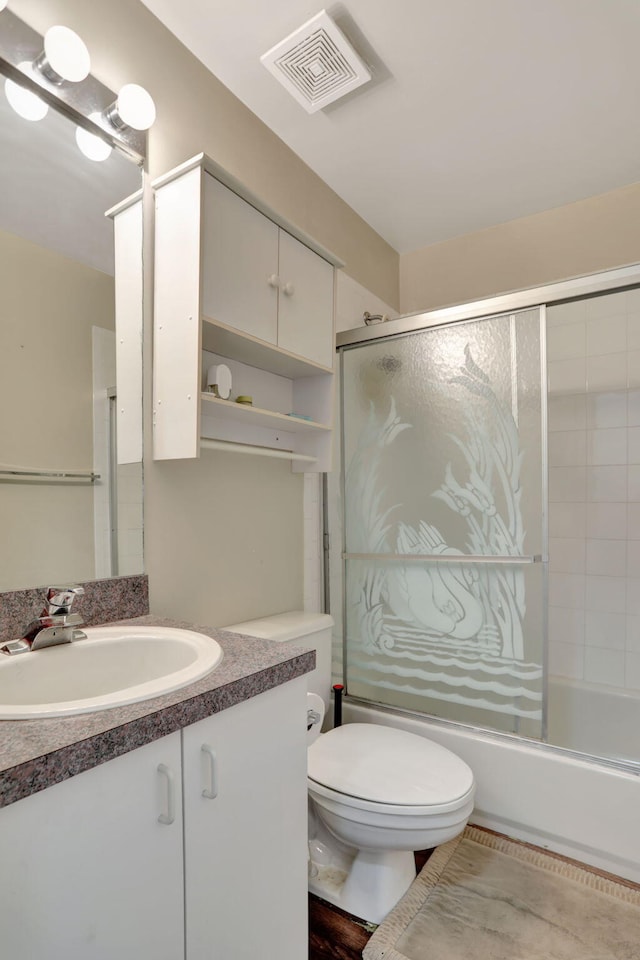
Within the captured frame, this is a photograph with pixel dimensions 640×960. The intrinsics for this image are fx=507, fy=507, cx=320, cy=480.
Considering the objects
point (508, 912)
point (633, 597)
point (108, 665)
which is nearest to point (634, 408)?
point (633, 597)

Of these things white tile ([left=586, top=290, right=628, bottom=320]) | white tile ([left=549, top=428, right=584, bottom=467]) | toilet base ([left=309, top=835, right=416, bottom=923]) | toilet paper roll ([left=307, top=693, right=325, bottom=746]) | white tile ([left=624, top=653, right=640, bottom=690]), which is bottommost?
toilet base ([left=309, top=835, right=416, bottom=923])

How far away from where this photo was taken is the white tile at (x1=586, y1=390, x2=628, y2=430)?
233 centimetres

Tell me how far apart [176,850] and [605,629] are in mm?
2183

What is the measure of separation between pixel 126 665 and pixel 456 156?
216cm

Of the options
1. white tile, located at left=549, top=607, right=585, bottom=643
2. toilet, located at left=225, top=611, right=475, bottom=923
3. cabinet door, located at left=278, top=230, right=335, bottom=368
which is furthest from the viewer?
white tile, located at left=549, top=607, right=585, bottom=643

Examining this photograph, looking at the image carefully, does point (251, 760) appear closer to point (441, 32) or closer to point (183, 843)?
point (183, 843)

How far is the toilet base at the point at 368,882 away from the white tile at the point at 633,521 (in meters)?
1.63

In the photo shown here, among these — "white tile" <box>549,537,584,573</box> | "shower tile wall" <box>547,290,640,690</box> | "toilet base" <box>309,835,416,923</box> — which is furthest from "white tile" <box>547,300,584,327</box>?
"toilet base" <box>309,835,416,923</box>

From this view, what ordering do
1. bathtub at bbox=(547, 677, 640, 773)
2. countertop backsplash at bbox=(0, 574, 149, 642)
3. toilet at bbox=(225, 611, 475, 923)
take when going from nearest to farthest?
countertop backsplash at bbox=(0, 574, 149, 642)
toilet at bbox=(225, 611, 475, 923)
bathtub at bbox=(547, 677, 640, 773)

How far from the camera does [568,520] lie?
244cm

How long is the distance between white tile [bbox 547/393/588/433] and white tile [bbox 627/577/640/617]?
0.74m

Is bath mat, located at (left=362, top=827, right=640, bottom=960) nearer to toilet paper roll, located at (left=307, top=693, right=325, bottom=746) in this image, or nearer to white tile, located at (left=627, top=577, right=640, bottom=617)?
toilet paper roll, located at (left=307, top=693, right=325, bottom=746)

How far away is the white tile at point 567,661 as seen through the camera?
7.74 ft

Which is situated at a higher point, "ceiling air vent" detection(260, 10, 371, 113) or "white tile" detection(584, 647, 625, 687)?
"ceiling air vent" detection(260, 10, 371, 113)
